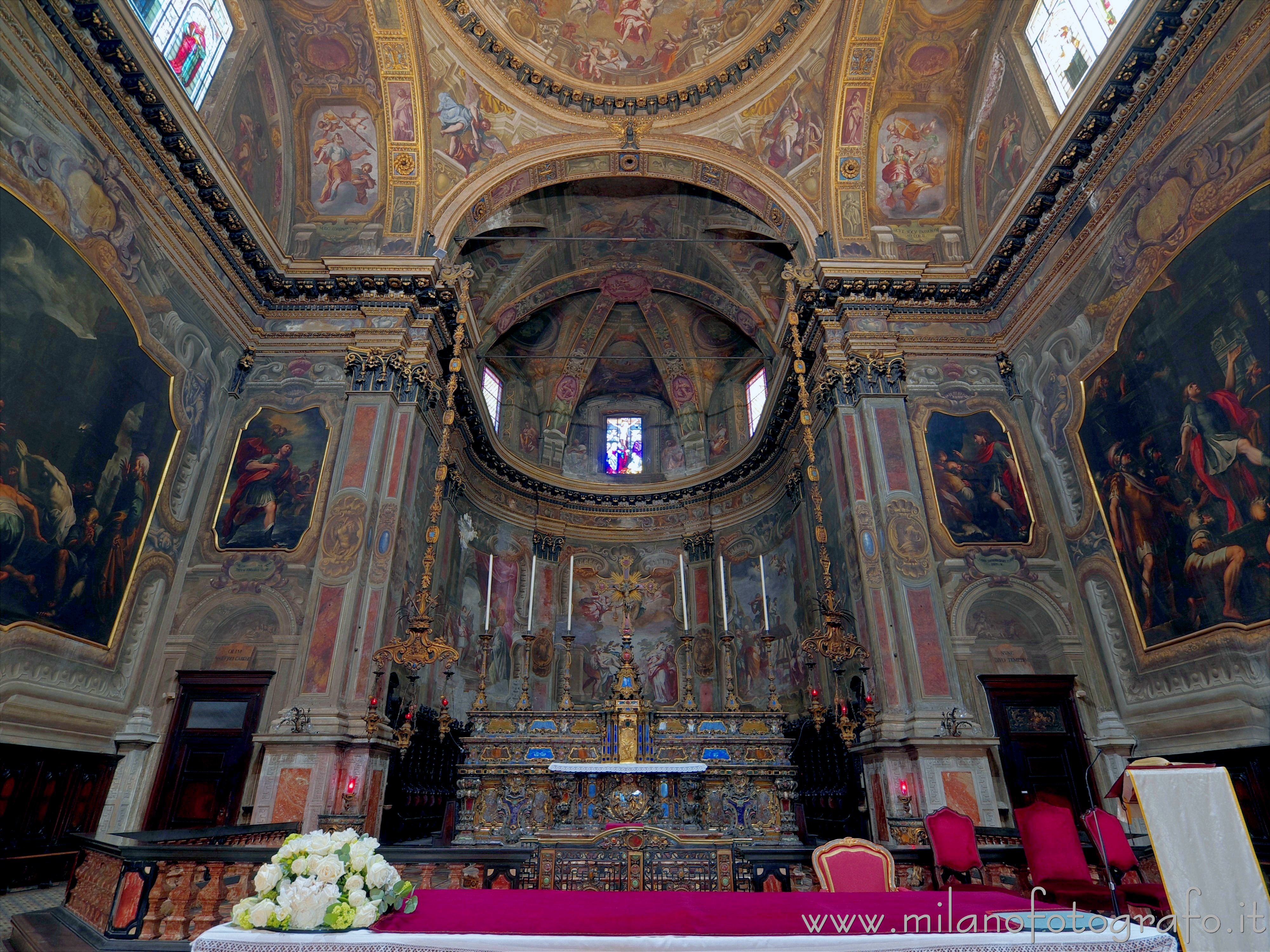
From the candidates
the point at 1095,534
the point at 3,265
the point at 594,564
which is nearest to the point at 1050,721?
the point at 1095,534

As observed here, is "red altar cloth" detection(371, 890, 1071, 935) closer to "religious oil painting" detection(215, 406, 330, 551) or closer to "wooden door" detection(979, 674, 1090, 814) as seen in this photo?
"wooden door" detection(979, 674, 1090, 814)

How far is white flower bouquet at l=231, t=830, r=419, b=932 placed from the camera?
350 centimetres

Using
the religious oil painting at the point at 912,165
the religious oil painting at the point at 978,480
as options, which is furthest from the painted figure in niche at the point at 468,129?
the religious oil painting at the point at 978,480

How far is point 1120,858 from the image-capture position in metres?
6.80

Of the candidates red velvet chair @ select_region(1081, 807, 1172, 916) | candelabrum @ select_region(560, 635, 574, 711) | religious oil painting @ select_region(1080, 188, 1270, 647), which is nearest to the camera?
red velvet chair @ select_region(1081, 807, 1172, 916)

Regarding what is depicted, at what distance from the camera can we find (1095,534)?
11.7m

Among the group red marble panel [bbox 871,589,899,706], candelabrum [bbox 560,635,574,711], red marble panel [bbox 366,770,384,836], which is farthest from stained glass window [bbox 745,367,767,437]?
red marble panel [bbox 366,770,384,836]

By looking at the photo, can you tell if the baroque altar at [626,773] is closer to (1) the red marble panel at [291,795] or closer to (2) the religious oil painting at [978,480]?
(1) the red marble panel at [291,795]

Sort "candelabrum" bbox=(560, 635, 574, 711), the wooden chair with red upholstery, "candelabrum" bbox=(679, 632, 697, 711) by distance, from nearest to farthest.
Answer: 1. the wooden chair with red upholstery
2. "candelabrum" bbox=(679, 632, 697, 711)
3. "candelabrum" bbox=(560, 635, 574, 711)

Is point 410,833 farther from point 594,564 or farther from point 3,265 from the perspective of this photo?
point 3,265

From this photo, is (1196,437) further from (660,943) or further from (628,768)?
(660,943)

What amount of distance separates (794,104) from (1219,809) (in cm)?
1617

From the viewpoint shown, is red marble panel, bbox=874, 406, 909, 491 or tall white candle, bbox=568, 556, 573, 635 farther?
tall white candle, bbox=568, 556, 573, 635

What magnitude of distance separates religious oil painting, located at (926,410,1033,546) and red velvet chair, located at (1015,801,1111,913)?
6.67m
